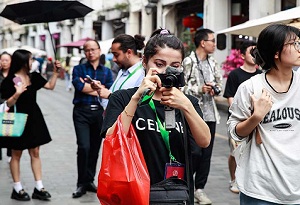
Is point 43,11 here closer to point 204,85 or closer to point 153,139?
point 204,85

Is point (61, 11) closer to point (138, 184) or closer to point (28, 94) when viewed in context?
point (28, 94)

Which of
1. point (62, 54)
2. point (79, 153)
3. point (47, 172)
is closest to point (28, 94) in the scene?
point (79, 153)

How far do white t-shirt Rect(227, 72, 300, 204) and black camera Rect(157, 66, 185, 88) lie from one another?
729 millimetres

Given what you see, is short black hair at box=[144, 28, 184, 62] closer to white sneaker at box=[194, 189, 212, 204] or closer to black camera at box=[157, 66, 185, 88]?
black camera at box=[157, 66, 185, 88]

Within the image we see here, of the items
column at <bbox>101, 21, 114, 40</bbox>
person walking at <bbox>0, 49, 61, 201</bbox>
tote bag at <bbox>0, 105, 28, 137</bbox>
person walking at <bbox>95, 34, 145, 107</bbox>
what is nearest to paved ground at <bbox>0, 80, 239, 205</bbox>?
person walking at <bbox>0, 49, 61, 201</bbox>

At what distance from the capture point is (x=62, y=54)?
1662 inches

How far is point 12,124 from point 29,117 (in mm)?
251

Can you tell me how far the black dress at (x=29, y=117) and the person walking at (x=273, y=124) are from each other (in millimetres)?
3787

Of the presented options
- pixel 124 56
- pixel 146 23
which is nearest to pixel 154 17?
pixel 146 23

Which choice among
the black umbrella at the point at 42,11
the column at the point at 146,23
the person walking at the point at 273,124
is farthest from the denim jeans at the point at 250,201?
the column at the point at 146,23

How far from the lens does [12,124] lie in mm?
6449

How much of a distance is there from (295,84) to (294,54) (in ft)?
0.58

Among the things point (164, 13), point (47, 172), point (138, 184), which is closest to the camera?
point (138, 184)

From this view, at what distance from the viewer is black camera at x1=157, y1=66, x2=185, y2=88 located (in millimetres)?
2641
